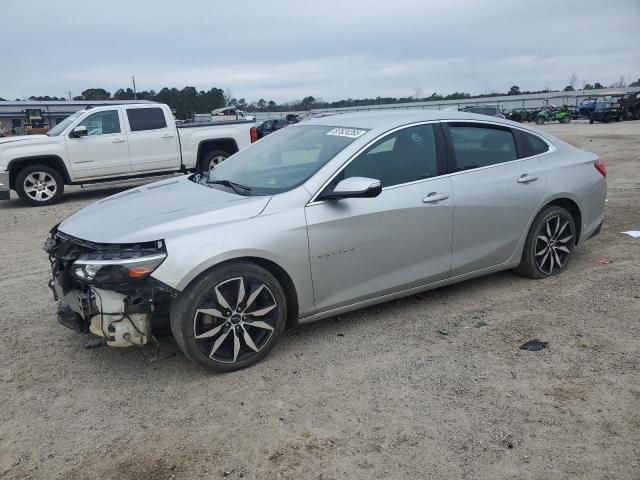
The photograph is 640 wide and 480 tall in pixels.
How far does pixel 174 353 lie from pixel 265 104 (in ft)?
229

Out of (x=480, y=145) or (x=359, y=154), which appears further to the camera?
(x=480, y=145)

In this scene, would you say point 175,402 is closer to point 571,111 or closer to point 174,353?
point 174,353

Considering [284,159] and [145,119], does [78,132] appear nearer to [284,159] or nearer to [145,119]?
[145,119]

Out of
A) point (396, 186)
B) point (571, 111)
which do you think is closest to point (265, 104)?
point (571, 111)

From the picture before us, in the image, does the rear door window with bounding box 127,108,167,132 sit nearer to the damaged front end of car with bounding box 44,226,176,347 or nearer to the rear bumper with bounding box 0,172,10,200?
the rear bumper with bounding box 0,172,10,200

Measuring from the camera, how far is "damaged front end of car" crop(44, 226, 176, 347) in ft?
10.5

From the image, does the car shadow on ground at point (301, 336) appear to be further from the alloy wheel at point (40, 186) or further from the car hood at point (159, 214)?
the alloy wheel at point (40, 186)

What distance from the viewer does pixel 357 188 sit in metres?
3.60

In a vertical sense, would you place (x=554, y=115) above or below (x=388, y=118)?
below

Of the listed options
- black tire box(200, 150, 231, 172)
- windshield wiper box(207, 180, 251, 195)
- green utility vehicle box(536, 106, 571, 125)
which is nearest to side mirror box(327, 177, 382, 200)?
windshield wiper box(207, 180, 251, 195)

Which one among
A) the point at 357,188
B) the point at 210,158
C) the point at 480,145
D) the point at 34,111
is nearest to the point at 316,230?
the point at 357,188

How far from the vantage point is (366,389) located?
3.29 meters

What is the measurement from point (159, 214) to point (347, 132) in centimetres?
162

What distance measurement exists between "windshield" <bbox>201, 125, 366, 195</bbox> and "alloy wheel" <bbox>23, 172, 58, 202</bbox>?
747cm
